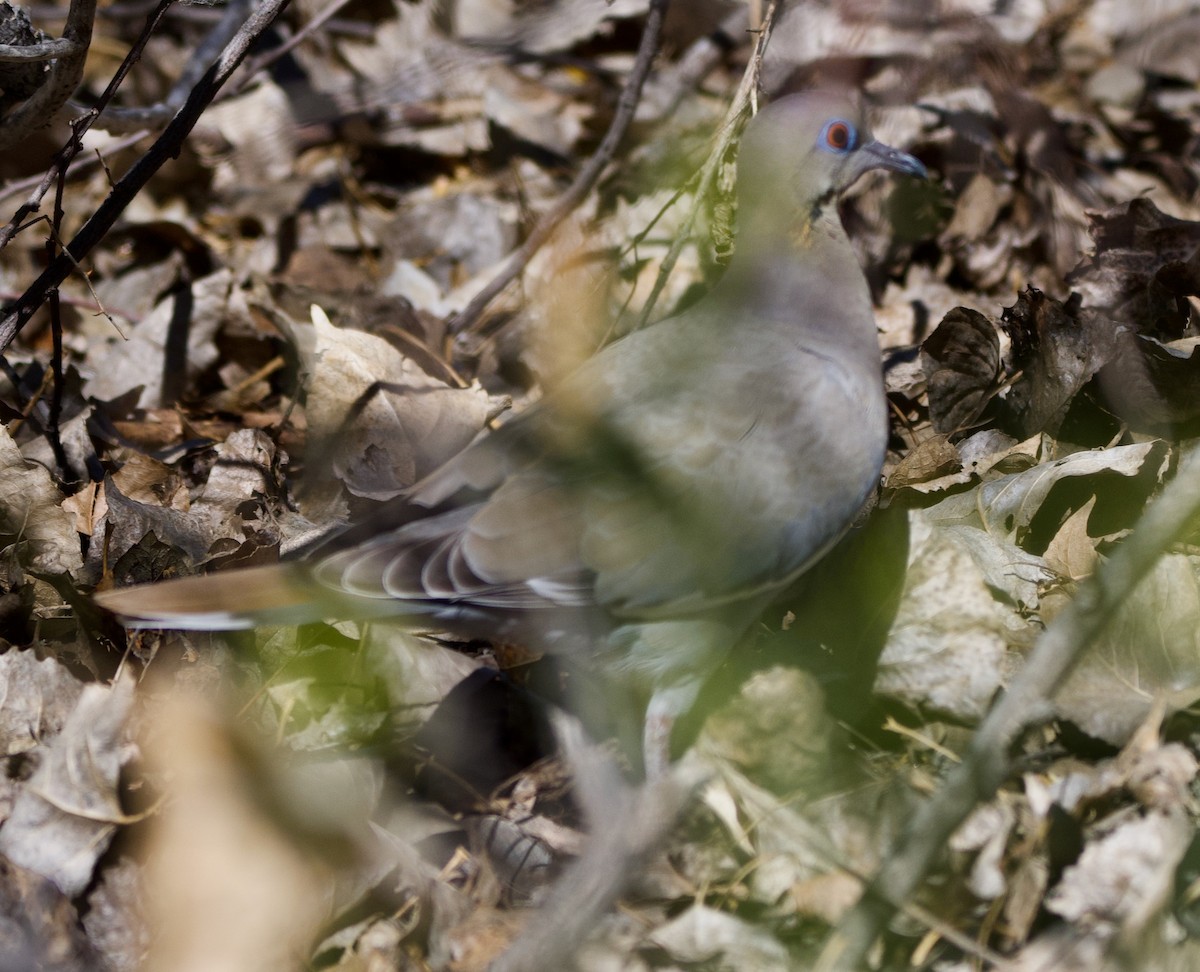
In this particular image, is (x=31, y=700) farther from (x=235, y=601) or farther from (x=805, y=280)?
(x=805, y=280)

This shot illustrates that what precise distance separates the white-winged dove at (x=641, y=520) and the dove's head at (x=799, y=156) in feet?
1.05


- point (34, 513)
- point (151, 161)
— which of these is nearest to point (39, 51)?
point (151, 161)

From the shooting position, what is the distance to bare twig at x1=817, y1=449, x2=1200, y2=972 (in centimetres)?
191

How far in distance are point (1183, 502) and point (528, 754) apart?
60.3 inches

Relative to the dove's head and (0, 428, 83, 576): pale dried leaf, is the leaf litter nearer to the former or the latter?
(0, 428, 83, 576): pale dried leaf

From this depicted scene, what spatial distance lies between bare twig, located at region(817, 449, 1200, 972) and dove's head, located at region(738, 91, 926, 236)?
4.15ft

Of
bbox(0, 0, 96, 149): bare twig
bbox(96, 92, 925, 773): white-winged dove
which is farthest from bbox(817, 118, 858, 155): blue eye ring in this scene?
bbox(0, 0, 96, 149): bare twig

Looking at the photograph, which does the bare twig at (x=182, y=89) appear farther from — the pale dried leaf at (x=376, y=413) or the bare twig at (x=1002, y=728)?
the bare twig at (x=1002, y=728)

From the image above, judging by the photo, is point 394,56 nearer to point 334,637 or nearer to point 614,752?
point 334,637

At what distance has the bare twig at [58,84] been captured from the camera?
8.77ft

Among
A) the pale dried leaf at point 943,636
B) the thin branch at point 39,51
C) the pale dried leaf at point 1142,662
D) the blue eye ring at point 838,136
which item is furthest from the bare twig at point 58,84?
the pale dried leaf at point 1142,662

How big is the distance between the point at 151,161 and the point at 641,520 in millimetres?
1468

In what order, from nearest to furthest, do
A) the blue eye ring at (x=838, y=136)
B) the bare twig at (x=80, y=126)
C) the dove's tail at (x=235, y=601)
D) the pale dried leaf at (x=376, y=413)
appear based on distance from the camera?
the dove's tail at (x=235, y=601), the bare twig at (x=80, y=126), the blue eye ring at (x=838, y=136), the pale dried leaf at (x=376, y=413)

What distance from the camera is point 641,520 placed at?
2.55m
